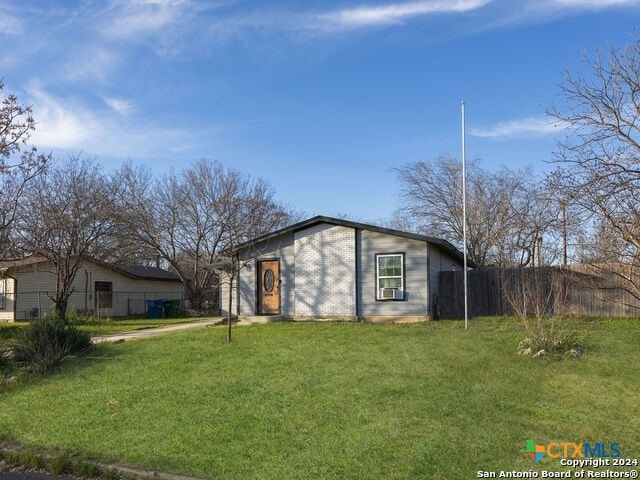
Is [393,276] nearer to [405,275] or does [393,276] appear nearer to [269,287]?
[405,275]

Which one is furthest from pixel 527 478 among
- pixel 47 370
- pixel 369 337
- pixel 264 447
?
pixel 47 370

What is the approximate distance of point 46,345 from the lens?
38.8ft

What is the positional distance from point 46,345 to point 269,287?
9277 mm

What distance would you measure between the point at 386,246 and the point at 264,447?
40.2 feet

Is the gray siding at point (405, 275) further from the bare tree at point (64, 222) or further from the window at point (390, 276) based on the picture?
the bare tree at point (64, 222)

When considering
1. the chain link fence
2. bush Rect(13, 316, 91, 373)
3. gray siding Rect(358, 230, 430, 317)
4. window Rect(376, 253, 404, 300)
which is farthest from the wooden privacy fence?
the chain link fence

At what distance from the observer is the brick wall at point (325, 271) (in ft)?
61.4

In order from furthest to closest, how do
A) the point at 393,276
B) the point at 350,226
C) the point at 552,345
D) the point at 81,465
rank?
the point at 350,226 → the point at 393,276 → the point at 552,345 → the point at 81,465

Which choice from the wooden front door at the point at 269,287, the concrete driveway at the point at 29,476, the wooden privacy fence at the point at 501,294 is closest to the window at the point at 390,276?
the wooden privacy fence at the point at 501,294

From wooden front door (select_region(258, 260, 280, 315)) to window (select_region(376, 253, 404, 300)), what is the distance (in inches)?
152

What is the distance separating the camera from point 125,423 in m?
7.93

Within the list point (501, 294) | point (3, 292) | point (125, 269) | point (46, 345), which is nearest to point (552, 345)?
point (501, 294)

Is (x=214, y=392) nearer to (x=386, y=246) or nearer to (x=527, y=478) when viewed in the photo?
(x=527, y=478)

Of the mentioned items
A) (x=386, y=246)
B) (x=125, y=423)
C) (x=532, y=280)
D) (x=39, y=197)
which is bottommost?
(x=125, y=423)
